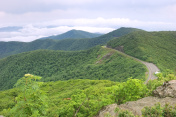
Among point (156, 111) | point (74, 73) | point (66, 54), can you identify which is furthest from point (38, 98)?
point (66, 54)

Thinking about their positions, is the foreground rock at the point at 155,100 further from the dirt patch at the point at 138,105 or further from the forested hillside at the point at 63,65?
the forested hillside at the point at 63,65

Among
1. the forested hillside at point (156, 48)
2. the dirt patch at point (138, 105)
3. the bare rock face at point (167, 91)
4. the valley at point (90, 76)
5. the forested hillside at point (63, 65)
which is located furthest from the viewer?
the forested hillside at point (63, 65)

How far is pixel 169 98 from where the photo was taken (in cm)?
1458

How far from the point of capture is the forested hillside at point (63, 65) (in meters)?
105

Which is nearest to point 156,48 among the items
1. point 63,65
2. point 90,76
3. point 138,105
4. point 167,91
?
point 90,76

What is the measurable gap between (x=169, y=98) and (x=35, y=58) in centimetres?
18766

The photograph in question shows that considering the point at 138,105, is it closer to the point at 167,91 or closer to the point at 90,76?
the point at 167,91

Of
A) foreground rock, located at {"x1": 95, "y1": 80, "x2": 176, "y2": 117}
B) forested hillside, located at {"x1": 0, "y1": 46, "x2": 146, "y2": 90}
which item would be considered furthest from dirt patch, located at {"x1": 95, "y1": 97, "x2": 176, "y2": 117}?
forested hillside, located at {"x1": 0, "y1": 46, "x2": 146, "y2": 90}

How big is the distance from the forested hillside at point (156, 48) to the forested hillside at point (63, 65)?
1325 centimetres

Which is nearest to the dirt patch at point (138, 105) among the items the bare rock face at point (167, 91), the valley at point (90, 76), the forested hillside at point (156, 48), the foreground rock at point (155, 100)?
the foreground rock at point (155, 100)

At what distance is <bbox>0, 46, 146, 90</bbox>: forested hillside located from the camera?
105075mm

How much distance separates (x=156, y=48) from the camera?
10638cm

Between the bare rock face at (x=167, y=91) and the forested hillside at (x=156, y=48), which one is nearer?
the bare rock face at (x=167, y=91)

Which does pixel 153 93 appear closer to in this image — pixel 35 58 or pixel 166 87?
pixel 166 87
